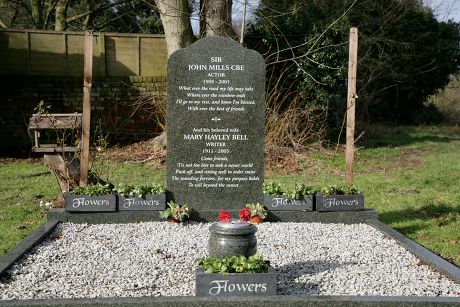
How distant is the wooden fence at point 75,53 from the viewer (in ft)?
58.4

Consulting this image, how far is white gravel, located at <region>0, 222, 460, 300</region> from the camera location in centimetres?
516

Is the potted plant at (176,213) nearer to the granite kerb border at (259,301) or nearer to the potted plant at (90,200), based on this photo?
the potted plant at (90,200)

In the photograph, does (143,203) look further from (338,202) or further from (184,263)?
(338,202)

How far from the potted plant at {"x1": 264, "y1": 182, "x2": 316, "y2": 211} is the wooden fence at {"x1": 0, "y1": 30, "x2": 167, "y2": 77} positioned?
1090cm

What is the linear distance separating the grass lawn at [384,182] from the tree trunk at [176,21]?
3081mm

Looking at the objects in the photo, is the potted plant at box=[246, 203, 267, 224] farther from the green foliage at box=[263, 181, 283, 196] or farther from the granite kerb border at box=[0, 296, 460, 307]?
the granite kerb border at box=[0, 296, 460, 307]

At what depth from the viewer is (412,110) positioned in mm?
24078

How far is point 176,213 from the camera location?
7840 millimetres

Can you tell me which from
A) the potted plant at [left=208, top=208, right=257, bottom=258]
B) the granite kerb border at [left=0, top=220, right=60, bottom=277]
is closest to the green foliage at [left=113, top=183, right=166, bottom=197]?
the granite kerb border at [left=0, top=220, right=60, bottom=277]

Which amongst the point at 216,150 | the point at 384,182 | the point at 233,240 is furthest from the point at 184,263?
the point at 384,182

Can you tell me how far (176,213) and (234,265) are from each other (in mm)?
2962

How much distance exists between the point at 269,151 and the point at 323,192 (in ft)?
21.5

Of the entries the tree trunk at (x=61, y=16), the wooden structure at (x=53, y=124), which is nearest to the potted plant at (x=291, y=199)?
the wooden structure at (x=53, y=124)

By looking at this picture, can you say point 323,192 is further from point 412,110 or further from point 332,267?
point 412,110
